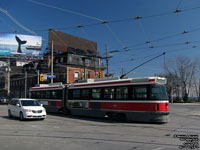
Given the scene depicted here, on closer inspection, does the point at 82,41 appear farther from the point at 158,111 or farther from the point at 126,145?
the point at 126,145


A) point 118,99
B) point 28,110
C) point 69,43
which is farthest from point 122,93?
point 69,43

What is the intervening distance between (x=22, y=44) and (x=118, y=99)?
45.8 m

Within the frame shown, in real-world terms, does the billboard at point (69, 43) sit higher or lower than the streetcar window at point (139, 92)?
higher

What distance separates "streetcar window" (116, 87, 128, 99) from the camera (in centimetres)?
1469

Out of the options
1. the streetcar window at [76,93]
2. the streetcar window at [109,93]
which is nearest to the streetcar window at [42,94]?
the streetcar window at [76,93]

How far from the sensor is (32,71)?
55.6 meters

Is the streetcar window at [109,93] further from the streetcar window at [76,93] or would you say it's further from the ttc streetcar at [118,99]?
the streetcar window at [76,93]

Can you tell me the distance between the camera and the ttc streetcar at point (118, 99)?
44.2 ft

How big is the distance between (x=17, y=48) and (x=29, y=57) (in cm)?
372

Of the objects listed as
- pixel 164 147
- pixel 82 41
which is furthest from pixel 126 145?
pixel 82 41

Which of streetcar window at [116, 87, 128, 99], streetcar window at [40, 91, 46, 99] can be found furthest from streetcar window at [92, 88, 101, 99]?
streetcar window at [40, 91, 46, 99]

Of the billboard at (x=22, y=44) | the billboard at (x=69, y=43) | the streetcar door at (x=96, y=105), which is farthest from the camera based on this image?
the billboard at (x=69, y=43)

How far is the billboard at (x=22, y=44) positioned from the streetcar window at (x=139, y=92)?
145 ft

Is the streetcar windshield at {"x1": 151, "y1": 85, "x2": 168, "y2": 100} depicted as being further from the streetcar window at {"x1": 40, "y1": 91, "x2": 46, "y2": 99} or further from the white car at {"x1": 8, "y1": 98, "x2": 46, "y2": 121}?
the streetcar window at {"x1": 40, "y1": 91, "x2": 46, "y2": 99}
